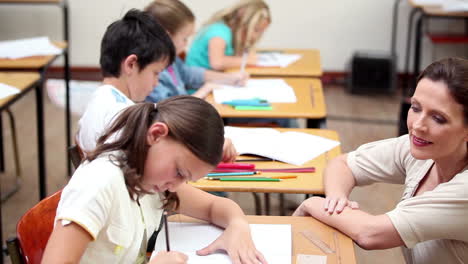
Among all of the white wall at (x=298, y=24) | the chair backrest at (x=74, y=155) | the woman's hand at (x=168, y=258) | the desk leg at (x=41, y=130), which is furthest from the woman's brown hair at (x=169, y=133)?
the white wall at (x=298, y=24)

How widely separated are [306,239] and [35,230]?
61 cm

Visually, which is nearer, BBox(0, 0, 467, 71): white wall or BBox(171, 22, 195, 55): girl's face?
BBox(171, 22, 195, 55): girl's face

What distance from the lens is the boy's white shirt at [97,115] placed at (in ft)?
6.34

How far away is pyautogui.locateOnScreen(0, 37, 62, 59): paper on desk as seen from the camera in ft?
10.1

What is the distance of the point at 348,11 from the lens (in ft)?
17.1

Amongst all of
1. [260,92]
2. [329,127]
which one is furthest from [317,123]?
[329,127]

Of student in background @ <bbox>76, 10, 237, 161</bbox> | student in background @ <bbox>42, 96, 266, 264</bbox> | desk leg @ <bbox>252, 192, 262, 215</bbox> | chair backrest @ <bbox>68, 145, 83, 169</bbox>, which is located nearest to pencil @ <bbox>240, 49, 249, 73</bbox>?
desk leg @ <bbox>252, 192, 262, 215</bbox>

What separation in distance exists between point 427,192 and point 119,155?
734 mm

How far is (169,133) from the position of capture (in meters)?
1.29

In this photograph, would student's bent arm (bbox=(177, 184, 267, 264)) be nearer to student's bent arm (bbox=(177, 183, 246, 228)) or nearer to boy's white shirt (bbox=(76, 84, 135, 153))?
student's bent arm (bbox=(177, 183, 246, 228))

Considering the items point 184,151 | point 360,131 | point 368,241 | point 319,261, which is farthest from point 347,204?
point 360,131

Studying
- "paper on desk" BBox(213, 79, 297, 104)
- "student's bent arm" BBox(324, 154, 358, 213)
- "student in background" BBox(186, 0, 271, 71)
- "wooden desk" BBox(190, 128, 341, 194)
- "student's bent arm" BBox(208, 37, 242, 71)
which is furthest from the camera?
"student in background" BBox(186, 0, 271, 71)

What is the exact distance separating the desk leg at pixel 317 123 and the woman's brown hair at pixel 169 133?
125cm

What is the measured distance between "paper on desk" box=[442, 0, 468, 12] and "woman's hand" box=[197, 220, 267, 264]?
3.08 m
